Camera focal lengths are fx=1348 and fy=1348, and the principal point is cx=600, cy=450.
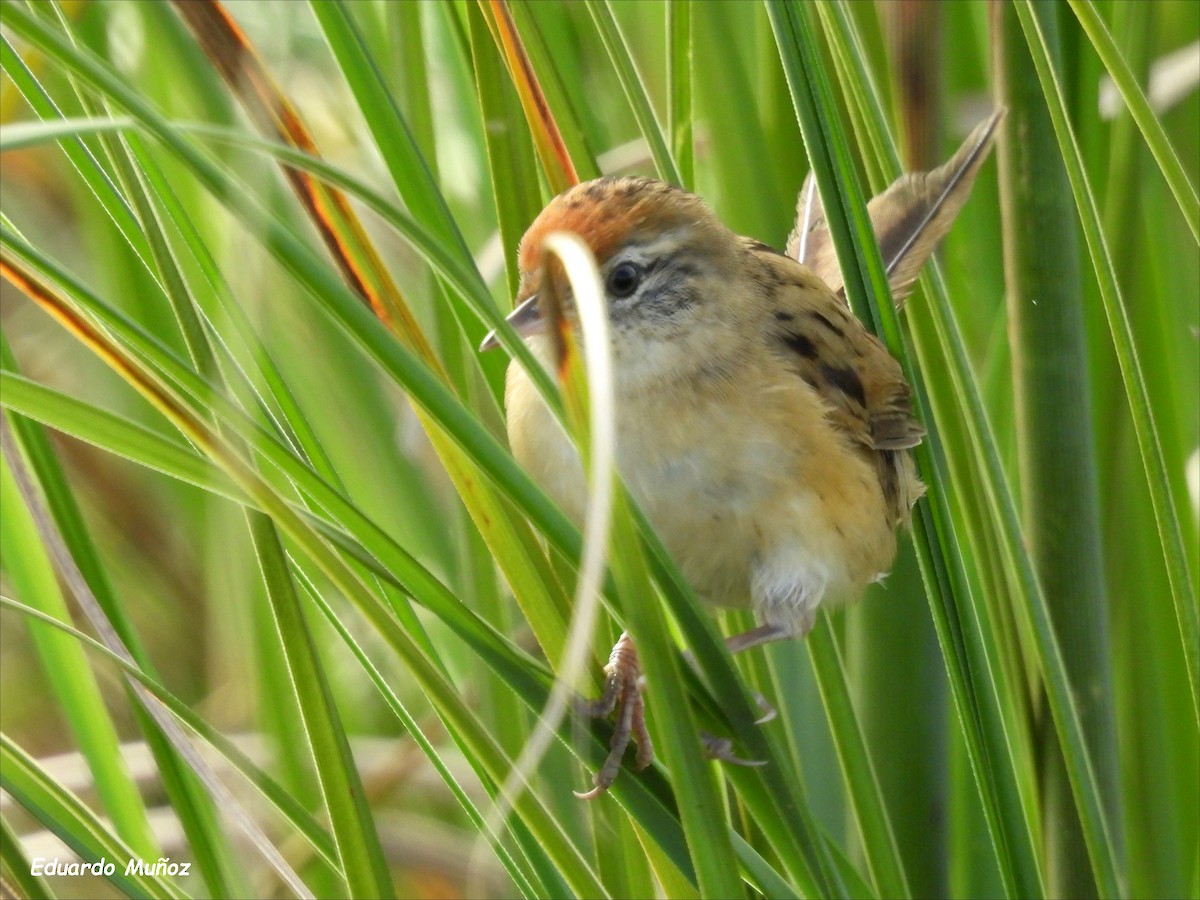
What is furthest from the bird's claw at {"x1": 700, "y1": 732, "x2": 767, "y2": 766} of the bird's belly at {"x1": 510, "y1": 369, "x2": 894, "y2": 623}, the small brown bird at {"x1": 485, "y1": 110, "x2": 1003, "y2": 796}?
the bird's belly at {"x1": 510, "y1": 369, "x2": 894, "y2": 623}

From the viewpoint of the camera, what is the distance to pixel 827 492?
1737 millimetres

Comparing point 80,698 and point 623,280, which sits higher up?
point 623,280

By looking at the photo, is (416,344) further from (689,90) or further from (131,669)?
(689,90)

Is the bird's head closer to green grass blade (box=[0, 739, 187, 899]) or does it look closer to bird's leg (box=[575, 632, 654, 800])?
bird's leg (box=[575, 632, 654, 800])

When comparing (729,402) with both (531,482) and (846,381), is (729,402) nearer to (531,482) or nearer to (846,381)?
(846,381)

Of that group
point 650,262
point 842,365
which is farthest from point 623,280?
point 842,365

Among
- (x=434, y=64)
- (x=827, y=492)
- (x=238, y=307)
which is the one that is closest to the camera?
(x=238, y=307)

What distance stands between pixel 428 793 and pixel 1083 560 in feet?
4.63

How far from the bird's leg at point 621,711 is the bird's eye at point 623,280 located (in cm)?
43

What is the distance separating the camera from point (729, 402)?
A: 167 cm

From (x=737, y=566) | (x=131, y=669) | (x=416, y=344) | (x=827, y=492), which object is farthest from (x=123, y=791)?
(x=827, y=492)

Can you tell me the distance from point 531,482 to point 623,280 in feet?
2.57

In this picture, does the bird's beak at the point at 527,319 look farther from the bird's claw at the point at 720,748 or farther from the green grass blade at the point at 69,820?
the green grass blade at the point at 69,820

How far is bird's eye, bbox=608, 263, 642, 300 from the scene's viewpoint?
1676 mm
